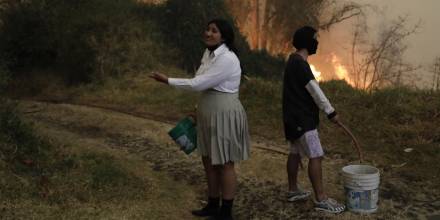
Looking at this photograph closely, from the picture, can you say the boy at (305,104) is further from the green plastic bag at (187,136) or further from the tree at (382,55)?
the tree at (382,55)

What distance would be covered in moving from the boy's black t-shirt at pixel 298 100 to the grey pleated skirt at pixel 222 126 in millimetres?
450

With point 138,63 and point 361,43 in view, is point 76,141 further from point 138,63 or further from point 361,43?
point 361,43

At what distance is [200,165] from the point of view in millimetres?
5645

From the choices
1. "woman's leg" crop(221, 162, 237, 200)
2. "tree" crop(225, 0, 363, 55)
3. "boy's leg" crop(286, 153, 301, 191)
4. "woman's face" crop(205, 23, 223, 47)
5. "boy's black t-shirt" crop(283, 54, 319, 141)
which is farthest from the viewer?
"tree" crop(225, 0, 363, 55)

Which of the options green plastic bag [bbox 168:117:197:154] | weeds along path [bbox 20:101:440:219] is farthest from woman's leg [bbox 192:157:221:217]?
weeds along path [bbox 20:101:440:219]

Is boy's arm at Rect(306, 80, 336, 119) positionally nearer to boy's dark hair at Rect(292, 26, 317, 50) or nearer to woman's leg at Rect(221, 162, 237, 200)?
boy's dark hair at Rect(292, 26, 317, 50)

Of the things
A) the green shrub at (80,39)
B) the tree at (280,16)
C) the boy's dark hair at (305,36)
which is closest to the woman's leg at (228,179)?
the boy's dark hair at (305,36)

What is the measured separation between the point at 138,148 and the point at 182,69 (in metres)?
5.47

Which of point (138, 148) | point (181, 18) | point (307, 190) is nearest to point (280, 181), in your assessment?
point (307, 190)

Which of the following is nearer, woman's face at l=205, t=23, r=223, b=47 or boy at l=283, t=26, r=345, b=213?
woman's face at l=205, t=23, r=223, b=47

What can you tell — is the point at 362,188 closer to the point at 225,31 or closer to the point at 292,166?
the point at 292,166

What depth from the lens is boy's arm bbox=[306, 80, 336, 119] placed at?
12.9 feet

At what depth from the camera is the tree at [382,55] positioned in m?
13.6

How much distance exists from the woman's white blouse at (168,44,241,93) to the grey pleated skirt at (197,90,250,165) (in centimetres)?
9
